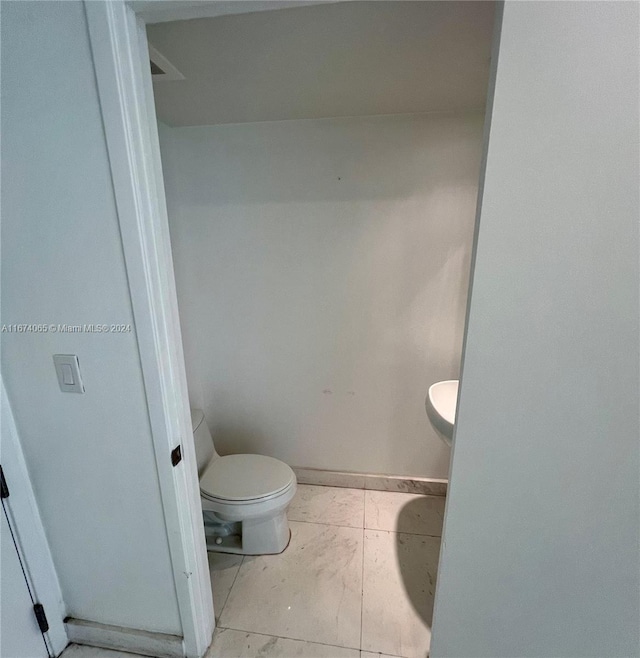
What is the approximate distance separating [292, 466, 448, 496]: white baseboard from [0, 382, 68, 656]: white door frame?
3.95 feet

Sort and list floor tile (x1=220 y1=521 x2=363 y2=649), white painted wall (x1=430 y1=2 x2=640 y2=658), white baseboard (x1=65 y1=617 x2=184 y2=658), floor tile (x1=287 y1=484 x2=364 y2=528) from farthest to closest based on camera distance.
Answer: floor tile (x1=287 y1=484 x2=364 y2=528)
floor tile (x1=220 y1=521 x2=363 y2=649)
white baseboard (x1=65 y1=617 x2=184 y2=658)
white painted wall (x1=430 y1=2 x2=640 y2=658)

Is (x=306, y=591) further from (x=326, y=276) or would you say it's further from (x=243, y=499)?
(x=326, y=276)

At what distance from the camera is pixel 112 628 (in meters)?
1.21

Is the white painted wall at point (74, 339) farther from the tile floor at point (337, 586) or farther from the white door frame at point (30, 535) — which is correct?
the tile floor at point (337, 586)

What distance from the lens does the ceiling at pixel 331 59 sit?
2.79ft

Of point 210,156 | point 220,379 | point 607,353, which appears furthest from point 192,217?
point 607,353

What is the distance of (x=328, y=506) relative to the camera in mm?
1895

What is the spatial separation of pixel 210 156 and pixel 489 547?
6.46 feet

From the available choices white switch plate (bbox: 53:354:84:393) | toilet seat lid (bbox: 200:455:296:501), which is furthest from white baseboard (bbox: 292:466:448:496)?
white switch plate (bbox: 53:354:84:393)

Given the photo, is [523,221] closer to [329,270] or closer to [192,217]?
[329,270]

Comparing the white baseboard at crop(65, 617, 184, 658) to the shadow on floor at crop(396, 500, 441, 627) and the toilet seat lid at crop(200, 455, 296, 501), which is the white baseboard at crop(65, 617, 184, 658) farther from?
the shadow on floor at crop(396, 500, 441, 627)

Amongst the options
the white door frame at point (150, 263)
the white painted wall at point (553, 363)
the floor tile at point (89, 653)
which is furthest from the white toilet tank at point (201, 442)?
the white painted wall at point (553, 363)

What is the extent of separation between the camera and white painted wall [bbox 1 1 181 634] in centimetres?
77

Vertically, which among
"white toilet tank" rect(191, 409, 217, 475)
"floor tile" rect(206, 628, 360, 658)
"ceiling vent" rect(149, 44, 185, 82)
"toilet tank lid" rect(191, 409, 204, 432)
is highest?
"ceiling vent" rect(149, 44, 185, 82)
